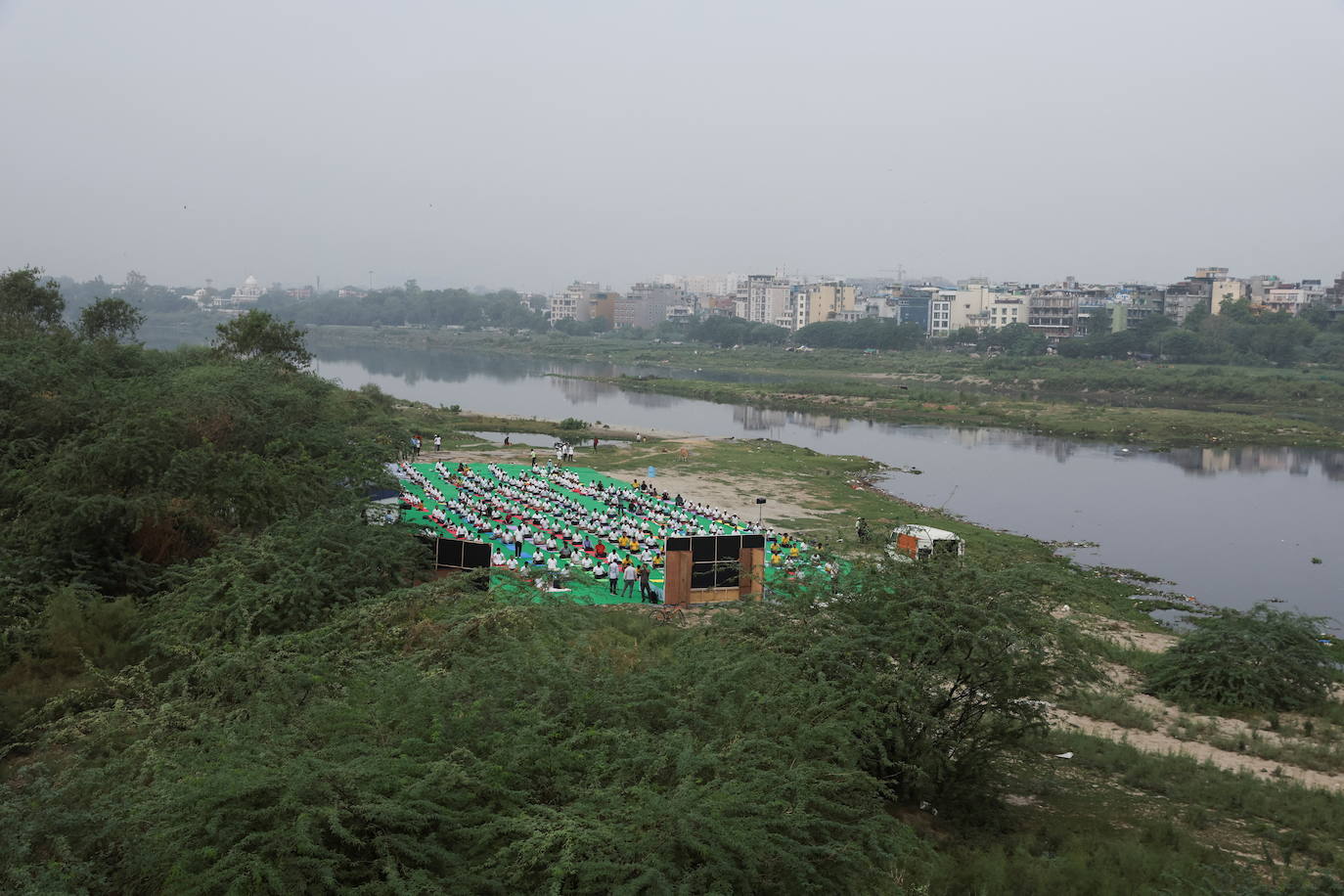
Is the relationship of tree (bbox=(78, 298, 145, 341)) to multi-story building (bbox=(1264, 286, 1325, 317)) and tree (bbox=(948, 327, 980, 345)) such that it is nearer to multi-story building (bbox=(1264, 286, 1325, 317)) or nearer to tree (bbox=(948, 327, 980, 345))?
tree (bbox=(948, 327, 980, 345))

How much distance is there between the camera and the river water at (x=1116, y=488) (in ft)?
87.5

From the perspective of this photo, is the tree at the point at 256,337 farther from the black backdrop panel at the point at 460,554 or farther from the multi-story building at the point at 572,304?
the multi-story building at the point at 572,304

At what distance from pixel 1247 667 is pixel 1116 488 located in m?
23.1

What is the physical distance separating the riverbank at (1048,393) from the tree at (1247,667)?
3385 cm

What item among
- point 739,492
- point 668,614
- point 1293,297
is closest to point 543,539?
point 668,614

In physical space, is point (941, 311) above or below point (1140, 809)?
above

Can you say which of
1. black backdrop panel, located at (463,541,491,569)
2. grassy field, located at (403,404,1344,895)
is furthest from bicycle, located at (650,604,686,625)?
grassy field, located at (403,404,1344,895)

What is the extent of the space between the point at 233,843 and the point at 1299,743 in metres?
12.5

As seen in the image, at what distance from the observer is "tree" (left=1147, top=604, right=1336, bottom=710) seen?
14852mm

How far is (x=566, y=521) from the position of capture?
886 inches

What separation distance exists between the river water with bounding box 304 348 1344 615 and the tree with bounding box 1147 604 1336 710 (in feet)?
Result: 27.4

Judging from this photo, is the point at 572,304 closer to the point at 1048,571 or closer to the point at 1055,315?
the point at 1055,315

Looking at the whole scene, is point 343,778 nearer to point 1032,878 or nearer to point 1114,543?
point 1032,878

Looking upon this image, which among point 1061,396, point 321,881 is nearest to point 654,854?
point 321,881
